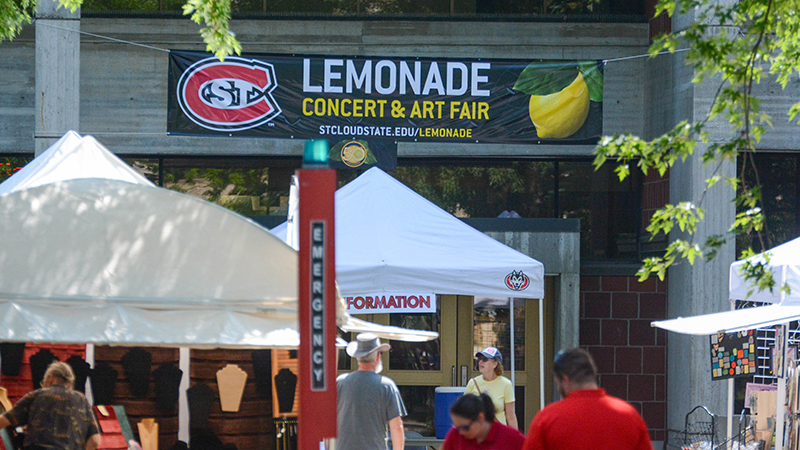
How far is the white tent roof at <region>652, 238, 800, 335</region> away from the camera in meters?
7.62

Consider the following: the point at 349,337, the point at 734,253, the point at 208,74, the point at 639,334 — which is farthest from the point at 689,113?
the point at 208,74

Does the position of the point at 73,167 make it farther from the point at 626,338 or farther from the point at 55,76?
the point at 626,338

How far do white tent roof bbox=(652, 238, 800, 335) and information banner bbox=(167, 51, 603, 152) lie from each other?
4.09 metres

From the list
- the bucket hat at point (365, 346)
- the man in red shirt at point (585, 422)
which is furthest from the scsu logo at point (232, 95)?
the man in red shirt at point (585, 422)

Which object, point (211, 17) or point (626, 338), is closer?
point (211, 17)

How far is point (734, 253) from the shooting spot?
1248cm

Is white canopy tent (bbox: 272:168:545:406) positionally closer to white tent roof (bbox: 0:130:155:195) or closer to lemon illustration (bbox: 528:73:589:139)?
white tent roof (bbox: 0:130:155:195)

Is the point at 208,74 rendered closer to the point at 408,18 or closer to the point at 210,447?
the point at 408,18

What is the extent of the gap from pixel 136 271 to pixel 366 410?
1873mm

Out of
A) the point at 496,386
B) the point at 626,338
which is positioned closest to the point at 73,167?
the point at 496,386

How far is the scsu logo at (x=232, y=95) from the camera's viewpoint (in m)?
11.7

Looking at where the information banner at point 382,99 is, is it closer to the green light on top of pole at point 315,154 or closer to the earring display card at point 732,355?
the earring display card at point 732,355

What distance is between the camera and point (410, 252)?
778 centimetres

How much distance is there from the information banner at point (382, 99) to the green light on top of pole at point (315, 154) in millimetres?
8577
